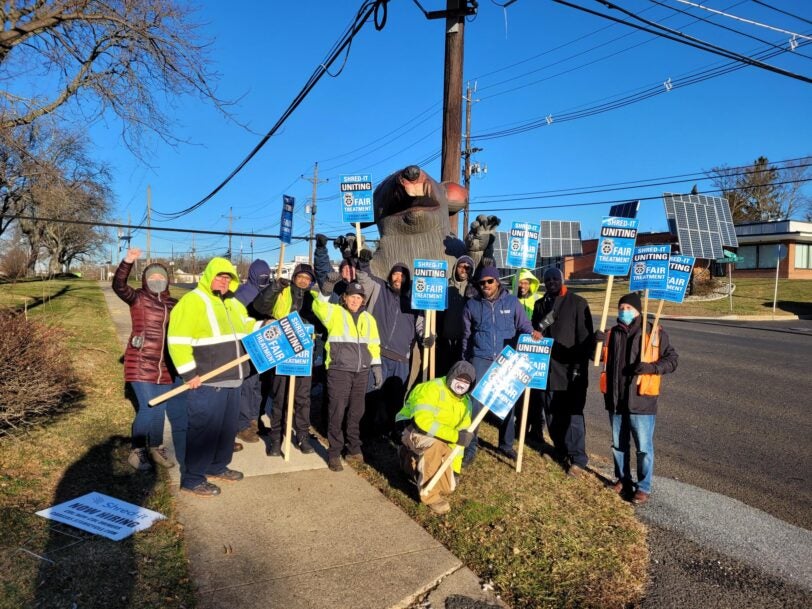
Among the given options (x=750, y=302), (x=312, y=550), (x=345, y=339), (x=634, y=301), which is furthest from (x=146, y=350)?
(x=750, y=302)

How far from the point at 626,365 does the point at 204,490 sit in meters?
3.36

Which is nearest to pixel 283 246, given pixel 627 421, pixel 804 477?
pixel 627 421

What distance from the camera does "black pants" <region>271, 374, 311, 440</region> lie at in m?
5.50

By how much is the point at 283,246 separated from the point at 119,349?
575 centimetres

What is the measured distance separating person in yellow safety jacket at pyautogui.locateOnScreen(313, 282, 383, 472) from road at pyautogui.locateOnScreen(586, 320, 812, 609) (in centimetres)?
249

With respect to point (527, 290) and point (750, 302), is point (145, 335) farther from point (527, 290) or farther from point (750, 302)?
point (750, 302)

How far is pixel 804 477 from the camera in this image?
521 cm

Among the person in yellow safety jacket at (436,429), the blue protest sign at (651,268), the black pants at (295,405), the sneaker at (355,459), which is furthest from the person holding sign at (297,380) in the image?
the blue protest sign at (651,268)

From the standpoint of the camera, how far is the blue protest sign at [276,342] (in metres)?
4.50

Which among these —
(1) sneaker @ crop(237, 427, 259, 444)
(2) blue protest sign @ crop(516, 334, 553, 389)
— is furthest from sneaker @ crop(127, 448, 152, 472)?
(2) blue protest sign @ crop(516, 334, 553, 389)

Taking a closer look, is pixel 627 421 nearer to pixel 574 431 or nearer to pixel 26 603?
pixel 574 431

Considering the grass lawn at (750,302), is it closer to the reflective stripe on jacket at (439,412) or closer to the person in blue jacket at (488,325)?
the person in blue jacket at (488,325)

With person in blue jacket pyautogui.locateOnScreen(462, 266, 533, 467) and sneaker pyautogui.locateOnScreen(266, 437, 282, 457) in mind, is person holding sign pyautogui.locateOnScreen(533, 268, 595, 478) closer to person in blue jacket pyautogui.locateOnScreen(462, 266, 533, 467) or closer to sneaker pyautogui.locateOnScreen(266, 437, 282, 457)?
person in blue jacket pyautogui.locateOnScreen(462, 266, 533, 467)

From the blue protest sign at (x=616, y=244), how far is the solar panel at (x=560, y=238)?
408 inches
